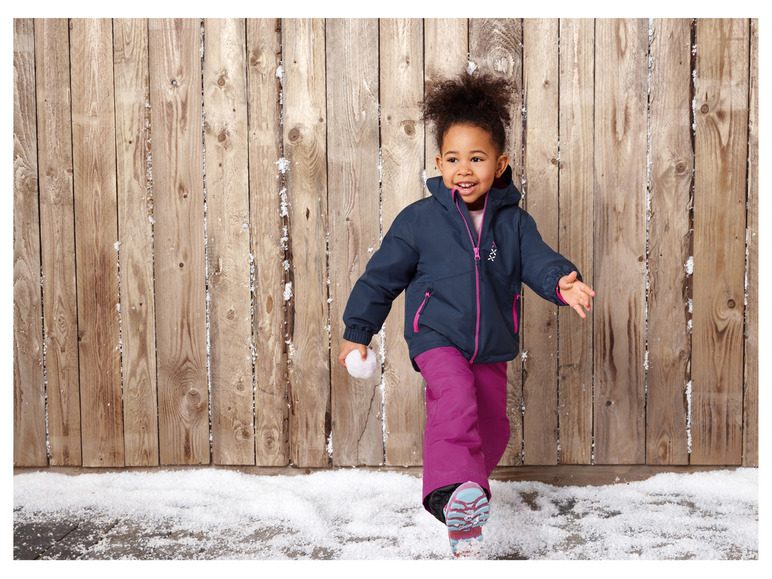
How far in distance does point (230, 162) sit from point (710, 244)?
1.64 meters

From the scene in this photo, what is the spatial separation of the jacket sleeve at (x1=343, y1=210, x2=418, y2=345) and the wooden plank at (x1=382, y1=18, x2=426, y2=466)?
1.61 feet

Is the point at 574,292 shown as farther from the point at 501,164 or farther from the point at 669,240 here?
the point at 669,240

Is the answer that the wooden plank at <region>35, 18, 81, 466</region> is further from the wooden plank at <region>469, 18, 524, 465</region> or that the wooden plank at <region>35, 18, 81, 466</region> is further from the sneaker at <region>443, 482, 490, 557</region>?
the sneaker at <region>443, 482, 490, 557</region>

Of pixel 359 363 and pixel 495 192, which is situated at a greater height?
pixel 495 192

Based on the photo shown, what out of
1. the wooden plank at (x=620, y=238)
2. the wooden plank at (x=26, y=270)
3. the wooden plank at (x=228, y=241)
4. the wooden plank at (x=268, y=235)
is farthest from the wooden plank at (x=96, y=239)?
the wooden plank at (x=620, y=238)

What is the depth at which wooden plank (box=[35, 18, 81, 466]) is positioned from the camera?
247cm

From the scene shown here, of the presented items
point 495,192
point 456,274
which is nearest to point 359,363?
point 456,274

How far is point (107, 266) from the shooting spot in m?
2.52

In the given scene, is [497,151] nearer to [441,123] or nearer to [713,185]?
[441,123]

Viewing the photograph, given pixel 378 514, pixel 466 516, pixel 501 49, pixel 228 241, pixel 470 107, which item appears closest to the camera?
pixel 466 516

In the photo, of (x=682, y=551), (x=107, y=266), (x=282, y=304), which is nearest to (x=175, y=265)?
(x=107, y=266)

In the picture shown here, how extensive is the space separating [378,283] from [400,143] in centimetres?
67

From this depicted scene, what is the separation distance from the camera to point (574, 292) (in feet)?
5.64

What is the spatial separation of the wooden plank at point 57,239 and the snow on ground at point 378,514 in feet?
0.65
